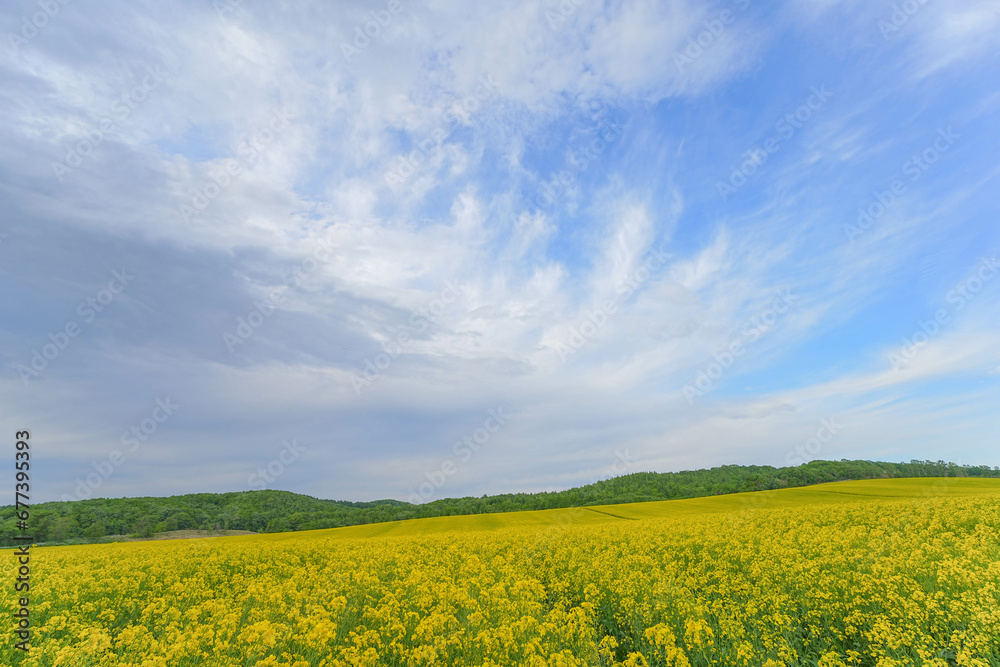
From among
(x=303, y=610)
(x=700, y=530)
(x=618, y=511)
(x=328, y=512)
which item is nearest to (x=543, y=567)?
(x=700, y=530)

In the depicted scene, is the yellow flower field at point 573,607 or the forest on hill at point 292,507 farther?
the forest on hill at point 292,507

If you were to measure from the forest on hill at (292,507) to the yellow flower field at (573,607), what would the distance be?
47372mm

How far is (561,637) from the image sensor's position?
6609 millimetres

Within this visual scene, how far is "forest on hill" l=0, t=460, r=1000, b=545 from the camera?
50.3 metres

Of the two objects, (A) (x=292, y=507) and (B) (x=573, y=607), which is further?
(A) (x=292, y=507)

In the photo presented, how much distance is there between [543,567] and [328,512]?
223 ft

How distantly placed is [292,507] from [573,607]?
75006mm

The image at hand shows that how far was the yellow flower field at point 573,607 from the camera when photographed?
6141 millimetres

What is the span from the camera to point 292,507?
70.3m

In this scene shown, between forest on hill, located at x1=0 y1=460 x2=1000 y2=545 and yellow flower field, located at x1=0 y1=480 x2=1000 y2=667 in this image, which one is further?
forest on hill, located at x1=0 y1=460 x2=1000 y2=545

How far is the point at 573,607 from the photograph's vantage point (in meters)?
9.55

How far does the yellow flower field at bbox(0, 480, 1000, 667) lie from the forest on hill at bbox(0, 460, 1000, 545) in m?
47.4

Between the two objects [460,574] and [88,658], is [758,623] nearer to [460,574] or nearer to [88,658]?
[460,574]

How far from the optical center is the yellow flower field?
20.1ft
